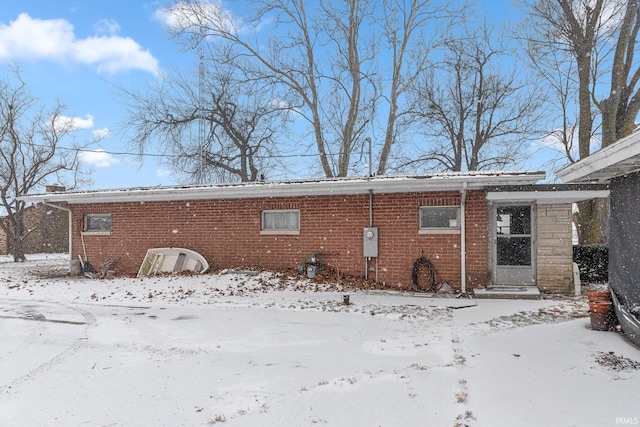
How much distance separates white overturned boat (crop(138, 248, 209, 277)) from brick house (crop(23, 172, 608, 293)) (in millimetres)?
278

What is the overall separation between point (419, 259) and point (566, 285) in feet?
10.8

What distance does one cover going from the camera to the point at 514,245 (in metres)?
9.91

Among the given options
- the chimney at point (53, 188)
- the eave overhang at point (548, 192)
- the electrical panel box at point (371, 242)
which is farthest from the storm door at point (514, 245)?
the chimney at point (53, 188)

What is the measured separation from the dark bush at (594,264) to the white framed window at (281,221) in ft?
27.6

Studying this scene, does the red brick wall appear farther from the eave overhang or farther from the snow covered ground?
the snow covered ground

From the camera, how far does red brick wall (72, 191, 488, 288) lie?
9.92 m

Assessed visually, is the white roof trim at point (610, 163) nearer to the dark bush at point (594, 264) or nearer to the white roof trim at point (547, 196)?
the white roof trim at point (547, 196)

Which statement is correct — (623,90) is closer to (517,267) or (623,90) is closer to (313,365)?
(517,267)

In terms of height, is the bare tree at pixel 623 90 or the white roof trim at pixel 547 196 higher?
the bare tree at pixel 623 90

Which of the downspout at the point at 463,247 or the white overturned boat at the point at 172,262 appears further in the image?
the white overturned boat at the point at 172,262

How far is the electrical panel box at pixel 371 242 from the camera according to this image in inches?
407

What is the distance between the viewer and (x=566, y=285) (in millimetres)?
9500

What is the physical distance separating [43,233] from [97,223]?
16408mm

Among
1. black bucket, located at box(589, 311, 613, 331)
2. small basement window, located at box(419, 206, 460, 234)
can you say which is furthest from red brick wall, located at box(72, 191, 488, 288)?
black bucket, located at box(589, 311, 613, 331)
